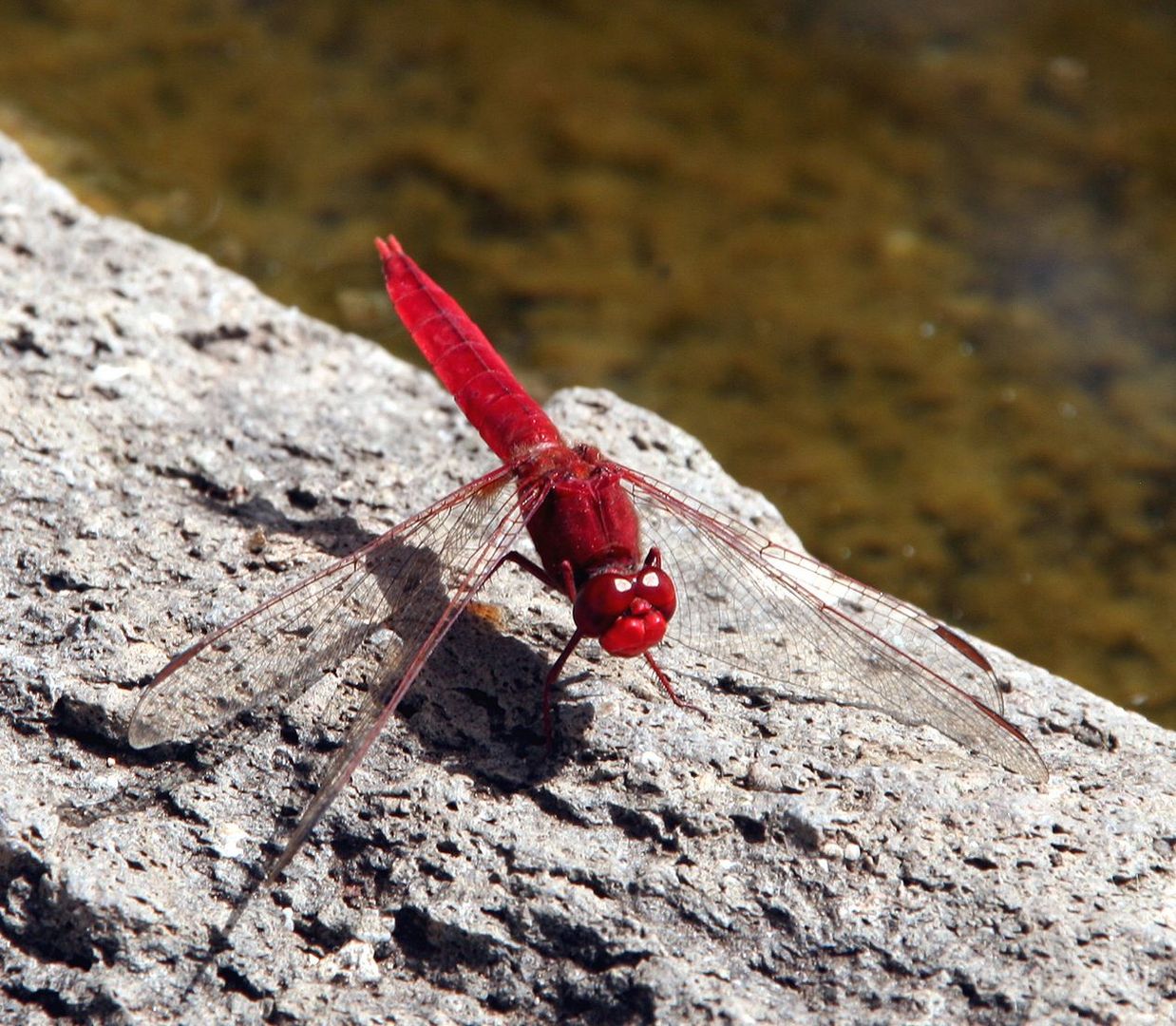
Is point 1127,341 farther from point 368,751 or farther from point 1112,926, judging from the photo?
point 368,751

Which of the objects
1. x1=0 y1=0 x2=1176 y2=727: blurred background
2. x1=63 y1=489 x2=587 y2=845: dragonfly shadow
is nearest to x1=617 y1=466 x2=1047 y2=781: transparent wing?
x1=63 y1=489 x2=587 y2=845: dragonfly shadow

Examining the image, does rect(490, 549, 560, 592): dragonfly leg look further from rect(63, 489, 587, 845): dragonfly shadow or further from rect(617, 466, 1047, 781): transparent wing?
rect(617, 466, 1047, 781): transparent wing

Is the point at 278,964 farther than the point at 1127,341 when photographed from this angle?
No

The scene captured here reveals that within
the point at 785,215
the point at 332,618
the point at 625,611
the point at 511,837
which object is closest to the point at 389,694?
the point at 332,618

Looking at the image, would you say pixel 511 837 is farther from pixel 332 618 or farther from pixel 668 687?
pixel 332 618

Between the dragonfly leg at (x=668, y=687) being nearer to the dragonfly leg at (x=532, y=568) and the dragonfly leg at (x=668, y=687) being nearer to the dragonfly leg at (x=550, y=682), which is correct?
the dragonfly leg at (x=550, y=682)

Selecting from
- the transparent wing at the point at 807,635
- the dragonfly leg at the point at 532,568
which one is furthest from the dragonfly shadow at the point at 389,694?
the transparent wing at the point at 807,635

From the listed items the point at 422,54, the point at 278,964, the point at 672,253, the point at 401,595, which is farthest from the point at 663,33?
the point at 278,964
